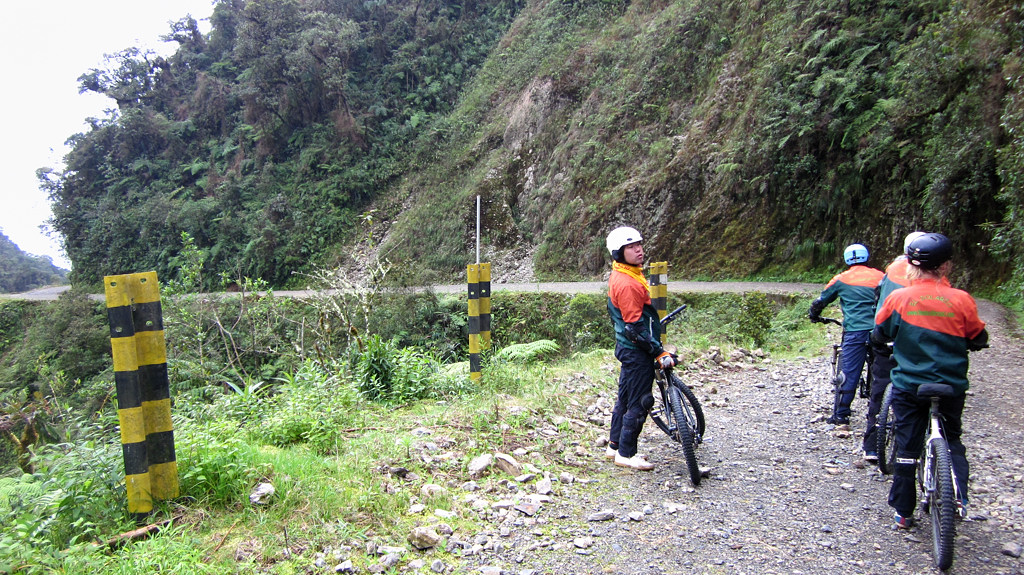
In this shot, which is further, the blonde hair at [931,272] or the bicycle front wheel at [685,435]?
the bicycle front wheel at [685,435]

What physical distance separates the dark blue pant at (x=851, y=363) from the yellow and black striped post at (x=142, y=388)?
5.33 meters

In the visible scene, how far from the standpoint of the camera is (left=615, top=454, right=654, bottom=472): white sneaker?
4.26 m

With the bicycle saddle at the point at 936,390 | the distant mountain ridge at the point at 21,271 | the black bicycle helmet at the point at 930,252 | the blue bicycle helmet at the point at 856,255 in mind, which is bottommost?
the distant mountain ridge at the point at 21,271

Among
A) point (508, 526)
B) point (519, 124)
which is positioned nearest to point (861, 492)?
point (508, 526)

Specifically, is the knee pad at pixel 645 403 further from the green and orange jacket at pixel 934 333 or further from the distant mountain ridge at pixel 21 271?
the distant mountain ridge at pixel 21 271

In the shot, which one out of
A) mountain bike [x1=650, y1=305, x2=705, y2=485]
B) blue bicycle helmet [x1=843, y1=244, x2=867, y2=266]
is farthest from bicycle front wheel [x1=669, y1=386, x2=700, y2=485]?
blue bicycle helmet [x1=843, y1=244, x2=867, y2=266]

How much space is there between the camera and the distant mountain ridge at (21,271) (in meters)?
51.5

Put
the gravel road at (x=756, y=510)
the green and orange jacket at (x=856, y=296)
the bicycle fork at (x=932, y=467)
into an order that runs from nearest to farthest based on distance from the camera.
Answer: the gravel road at (x=756, y=510) < the bicycle fork at (x=932, y=467) < the green and orange jacket at (x=856, y=296)

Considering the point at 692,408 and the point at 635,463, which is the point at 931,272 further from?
the point at 635,463

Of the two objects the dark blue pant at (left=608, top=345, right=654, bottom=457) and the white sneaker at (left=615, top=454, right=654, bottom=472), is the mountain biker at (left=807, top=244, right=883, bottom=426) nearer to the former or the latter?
the dark blue pant at (left=608, top=345, right=654, bottom=457)

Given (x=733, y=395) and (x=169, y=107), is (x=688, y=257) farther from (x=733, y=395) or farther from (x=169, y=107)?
(x=169, y=107)

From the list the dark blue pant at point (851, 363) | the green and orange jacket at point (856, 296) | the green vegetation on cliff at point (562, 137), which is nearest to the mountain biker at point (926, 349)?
the green and orange jacket at point (856, 296)

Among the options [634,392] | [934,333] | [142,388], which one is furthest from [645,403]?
[142,388]

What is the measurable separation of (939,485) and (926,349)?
747 millimetres
